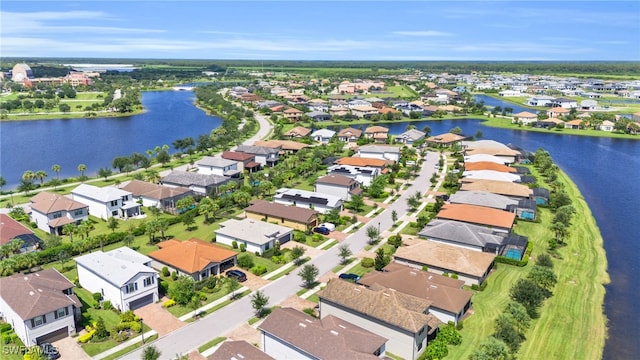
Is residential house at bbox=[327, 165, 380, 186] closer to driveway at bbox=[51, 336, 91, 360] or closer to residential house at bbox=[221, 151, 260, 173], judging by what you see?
residential house at bbox=[221, 151, 260, 173]

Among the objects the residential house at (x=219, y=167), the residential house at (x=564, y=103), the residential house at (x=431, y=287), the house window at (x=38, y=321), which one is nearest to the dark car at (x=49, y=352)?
the house window at (x=38, y=321)

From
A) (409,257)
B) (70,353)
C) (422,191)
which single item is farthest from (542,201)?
(70,353)

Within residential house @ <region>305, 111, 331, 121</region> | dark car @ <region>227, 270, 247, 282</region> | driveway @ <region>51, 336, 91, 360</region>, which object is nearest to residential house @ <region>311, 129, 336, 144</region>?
residential house @ <region>305, 111, 331, 121</region>

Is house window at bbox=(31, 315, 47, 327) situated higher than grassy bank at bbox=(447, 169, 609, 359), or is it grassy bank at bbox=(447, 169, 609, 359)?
house window at bbox=(31, 315, 47, 327)

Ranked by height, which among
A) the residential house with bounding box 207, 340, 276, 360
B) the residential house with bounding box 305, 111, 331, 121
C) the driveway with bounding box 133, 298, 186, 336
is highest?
the residential house with bounding box 305, 111, 331, 121

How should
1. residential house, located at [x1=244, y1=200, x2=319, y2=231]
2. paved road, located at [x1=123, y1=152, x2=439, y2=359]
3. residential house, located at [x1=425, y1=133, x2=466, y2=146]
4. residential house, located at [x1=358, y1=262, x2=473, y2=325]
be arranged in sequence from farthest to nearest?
residential house, located at [x1=425, y1=133, x2=466, y2=146]
residential house, located at [x1=244, y1=200, x2=319, y2=231]
residential house, located at [x1=358, y1=262, x2=473, y2=325]
paved road, located at [x1=123, y1=152, x2=439, y2=359]

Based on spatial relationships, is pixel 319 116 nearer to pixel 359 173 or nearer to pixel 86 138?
pixel 86 138
